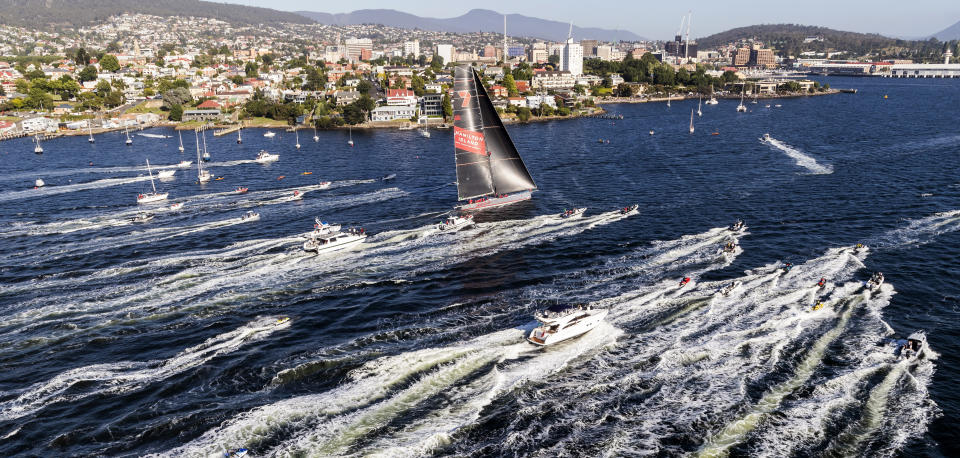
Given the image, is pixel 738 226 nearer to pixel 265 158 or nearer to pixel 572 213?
pixel 572 213

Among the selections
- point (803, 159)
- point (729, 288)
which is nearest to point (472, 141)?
point (729, 288)

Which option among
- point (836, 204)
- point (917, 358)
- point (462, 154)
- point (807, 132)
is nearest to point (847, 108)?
point (807, 132)

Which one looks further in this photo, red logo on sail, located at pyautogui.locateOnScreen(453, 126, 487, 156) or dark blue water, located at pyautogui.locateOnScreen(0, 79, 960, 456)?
red logo on sail, located at pyautogui.locateOnScreen(453, 126, 487, 156)

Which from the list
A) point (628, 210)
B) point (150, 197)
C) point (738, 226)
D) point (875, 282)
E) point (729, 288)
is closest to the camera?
point (729, 288)

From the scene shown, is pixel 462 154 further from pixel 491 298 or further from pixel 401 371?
pixel 401 371

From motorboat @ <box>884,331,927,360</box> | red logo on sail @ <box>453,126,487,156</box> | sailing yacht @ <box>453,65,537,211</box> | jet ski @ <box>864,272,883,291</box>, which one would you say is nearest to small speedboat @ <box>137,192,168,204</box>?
sailing yacht @ <box>453,65,537,211</box>

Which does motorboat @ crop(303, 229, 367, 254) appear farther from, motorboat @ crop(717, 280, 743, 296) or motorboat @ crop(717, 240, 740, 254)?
motorboat @ crop(717, 240, 740, 254)
